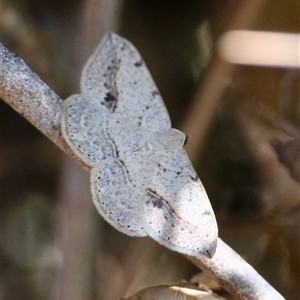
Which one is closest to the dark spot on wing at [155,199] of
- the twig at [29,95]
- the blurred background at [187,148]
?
the twig at [29,95]

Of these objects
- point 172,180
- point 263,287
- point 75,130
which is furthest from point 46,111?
point 263,287

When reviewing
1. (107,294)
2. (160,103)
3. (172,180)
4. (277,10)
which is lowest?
(107,294)

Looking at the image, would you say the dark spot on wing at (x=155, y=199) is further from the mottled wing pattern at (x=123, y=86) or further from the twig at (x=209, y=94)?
the twig at (x=209, y=94)

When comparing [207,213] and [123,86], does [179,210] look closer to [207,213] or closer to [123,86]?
[207,213]

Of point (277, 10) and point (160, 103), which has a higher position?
point (277, 10)

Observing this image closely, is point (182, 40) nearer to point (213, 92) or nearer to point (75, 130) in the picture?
point (213, 92)

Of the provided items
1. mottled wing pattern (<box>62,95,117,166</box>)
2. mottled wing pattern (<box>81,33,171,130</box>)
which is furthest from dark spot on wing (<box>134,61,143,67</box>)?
mottled wing pattern (<box>62,95,117,166</box>)
